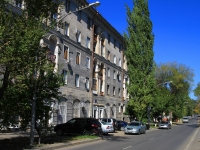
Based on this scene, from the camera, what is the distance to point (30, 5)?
48.0 ft

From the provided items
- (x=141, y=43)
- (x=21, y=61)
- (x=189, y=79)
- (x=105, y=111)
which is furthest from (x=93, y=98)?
(x=189, y=79)

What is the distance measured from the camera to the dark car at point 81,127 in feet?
74.9

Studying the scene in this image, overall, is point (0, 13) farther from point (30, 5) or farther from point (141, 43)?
point (141, 43)

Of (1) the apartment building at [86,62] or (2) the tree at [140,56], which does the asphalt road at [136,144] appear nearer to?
(1) the apartment building at [86,62]

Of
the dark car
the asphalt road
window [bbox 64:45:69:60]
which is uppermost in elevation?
window [bbox 64:45:69:60]

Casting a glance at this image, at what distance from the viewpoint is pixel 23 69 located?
12.7 metres

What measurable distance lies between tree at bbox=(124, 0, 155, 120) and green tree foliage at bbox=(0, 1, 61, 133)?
2605 centimetres

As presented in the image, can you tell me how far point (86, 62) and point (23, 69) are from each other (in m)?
25.5

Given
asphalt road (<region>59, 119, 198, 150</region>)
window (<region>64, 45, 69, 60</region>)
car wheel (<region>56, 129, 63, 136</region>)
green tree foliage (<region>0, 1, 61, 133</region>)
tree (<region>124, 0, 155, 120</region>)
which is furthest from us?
tree (<region>124, 0, 155, 120</region>)

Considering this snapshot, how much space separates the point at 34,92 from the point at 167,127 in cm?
3516

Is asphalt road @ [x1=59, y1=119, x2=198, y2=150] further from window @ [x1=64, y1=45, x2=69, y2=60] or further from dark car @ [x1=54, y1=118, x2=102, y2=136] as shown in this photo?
window @ [x1=64, y1=45, x2=69, y2=60]

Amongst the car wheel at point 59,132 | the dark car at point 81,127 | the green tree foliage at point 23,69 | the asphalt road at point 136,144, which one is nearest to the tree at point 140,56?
the asphalt road at point 136,144

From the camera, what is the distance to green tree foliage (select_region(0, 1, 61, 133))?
12.1m

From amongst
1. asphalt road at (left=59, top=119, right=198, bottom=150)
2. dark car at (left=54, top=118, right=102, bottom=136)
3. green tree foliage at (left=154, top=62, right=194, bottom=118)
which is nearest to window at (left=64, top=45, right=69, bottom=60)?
dark car at (left=54, top=118, right=102, bottom=136)
